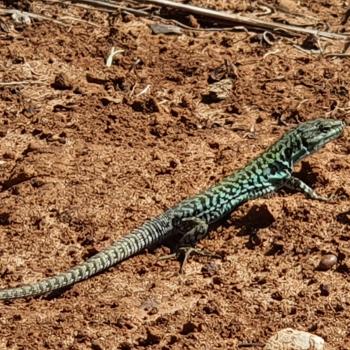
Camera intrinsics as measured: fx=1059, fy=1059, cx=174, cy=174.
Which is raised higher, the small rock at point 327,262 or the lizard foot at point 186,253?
the small rock at point 327,262

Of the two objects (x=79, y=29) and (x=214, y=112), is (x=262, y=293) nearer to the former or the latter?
(x=214, y=112)

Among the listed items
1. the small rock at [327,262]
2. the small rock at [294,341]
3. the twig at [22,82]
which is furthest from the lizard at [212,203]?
the twig at [22,82]

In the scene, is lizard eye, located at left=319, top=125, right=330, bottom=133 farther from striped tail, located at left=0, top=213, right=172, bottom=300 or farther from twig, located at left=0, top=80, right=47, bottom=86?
twig, located at left=0, top=80, right=47, bottom=86

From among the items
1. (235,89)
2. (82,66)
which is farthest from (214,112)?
(82,66)

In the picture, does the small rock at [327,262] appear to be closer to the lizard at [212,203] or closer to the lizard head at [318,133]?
the lizard at [212,203]

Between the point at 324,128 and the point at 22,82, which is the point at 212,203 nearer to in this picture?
the point at 324,128
